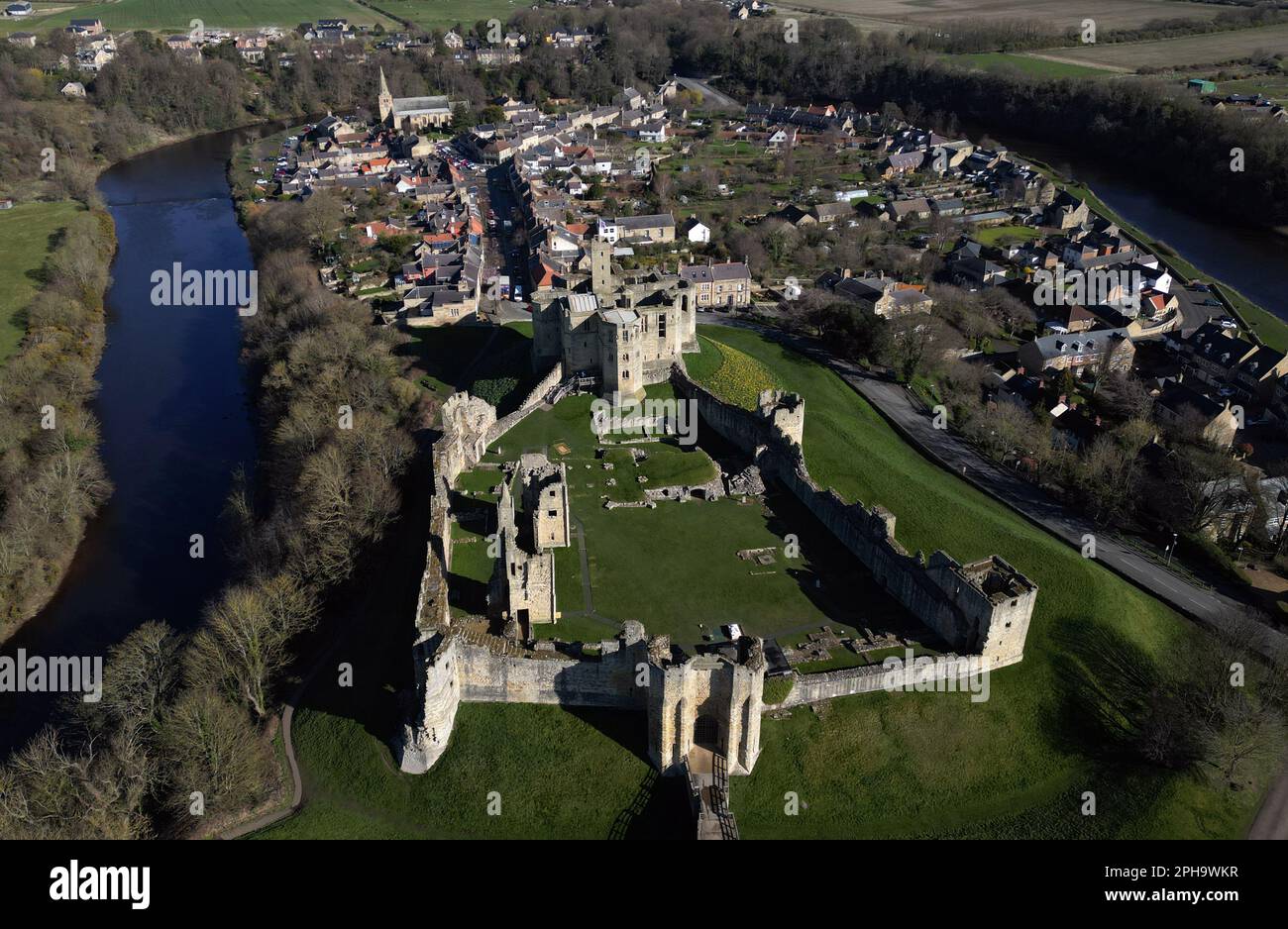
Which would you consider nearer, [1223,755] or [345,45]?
[1223,755]

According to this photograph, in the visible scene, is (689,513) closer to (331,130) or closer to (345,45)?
(331,130)

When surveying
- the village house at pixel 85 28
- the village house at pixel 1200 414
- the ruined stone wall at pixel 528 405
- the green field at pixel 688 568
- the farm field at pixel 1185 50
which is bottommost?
the green field at pixel 688 568

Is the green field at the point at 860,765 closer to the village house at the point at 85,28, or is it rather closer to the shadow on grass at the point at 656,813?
the shadow on grass at the point at 656,813

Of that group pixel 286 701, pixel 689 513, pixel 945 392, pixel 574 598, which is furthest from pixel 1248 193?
pixel 286 701

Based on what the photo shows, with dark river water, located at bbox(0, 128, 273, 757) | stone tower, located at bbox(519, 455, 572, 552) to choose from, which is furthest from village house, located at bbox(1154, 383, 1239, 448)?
dark river water, located at bbox(0, 128, 273, 757)

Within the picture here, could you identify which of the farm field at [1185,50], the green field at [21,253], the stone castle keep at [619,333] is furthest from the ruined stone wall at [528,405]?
the farm field at [1185,50]

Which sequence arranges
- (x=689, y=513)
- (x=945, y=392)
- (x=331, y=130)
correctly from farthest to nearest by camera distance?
(x=331, y=130) < (x=945, y=392) < (x=689, y=513)

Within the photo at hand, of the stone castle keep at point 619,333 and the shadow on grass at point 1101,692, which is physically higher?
the stone castle keep at point 619,333
